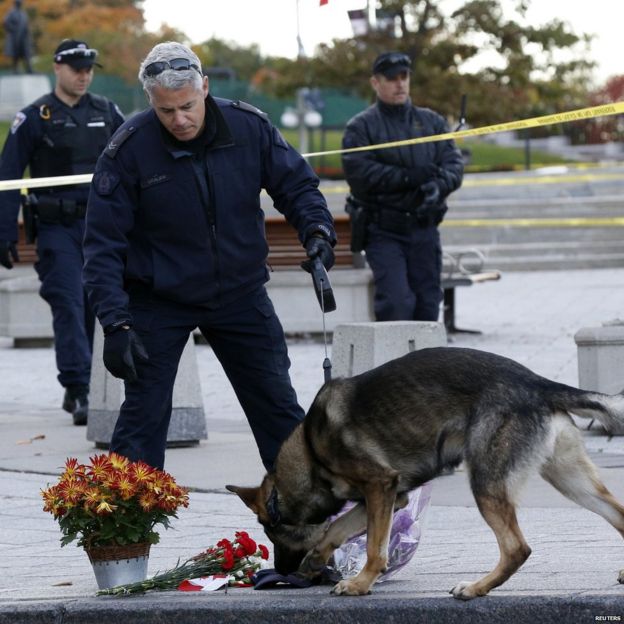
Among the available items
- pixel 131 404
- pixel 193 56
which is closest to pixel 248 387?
pixel 131 404

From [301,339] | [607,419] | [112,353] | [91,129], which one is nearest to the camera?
[607,419]

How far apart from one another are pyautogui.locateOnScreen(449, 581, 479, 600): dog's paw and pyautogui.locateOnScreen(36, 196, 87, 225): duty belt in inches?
203

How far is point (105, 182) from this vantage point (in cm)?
523

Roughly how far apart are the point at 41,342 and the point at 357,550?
9814 millimetres

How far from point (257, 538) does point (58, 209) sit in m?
3.58

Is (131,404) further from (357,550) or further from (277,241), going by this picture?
(277,241)

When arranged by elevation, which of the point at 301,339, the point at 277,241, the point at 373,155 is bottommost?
the point at 301,339

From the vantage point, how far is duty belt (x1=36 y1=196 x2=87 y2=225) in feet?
29.7

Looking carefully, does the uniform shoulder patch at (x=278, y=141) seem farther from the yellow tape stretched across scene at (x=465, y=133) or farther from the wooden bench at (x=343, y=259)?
the wooden bench at (x=343, y=259)

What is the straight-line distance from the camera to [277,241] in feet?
47.6

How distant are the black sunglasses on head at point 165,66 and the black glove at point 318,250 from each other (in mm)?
769

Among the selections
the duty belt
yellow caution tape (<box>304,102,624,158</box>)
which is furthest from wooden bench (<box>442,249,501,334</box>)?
the duty belt

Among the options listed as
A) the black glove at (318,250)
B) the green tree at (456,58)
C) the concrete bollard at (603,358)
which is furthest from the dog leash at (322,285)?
the green tree at (456,58)

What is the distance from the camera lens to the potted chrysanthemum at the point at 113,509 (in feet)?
15.7
